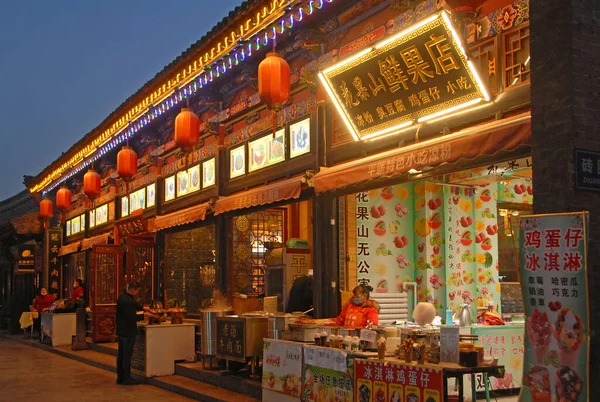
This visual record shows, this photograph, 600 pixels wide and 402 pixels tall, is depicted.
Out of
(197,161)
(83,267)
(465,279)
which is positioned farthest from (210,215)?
(83,267)

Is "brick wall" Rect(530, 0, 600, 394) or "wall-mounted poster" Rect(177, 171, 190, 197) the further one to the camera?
"wall-mounted poster" Rect(177, 171, 190, 197)

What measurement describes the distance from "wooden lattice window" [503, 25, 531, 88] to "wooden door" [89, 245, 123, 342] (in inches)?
522

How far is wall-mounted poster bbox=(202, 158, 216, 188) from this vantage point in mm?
15109

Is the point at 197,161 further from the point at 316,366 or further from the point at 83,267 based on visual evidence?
the point at 83,267

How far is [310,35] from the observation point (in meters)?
11.5

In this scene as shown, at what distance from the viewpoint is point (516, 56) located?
25.9 feet

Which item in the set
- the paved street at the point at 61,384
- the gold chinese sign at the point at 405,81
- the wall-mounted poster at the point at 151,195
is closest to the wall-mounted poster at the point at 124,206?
the wall-mounted poster at the point at 151,195

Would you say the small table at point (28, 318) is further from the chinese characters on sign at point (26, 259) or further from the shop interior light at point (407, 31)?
the shop interior light at point (407, 31)

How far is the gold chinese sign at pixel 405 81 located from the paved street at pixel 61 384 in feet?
17.2

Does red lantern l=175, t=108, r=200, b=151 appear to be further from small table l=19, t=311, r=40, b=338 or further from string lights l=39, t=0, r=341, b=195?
small table l=19, t=311, r=40, b=338

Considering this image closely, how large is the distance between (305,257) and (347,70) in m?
5.00

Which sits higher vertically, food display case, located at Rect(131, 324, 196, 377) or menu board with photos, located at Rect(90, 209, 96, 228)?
menu board with photos, located at Rect(90, 209, 96, 228)

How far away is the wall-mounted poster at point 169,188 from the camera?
17.4m

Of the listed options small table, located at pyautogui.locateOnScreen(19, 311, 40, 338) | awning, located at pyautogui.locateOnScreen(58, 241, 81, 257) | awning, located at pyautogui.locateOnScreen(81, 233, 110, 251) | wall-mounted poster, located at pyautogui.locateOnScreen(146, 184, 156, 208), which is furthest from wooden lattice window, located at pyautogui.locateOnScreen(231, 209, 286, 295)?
small table, located at pyautogui.locateOnScreen(19, 311, 40, 338)
